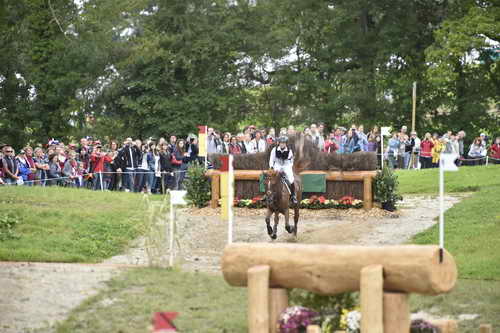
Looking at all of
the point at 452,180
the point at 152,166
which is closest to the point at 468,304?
the point at 152,166

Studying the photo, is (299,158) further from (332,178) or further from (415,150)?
(415,150)

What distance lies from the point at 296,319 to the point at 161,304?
3.04 m

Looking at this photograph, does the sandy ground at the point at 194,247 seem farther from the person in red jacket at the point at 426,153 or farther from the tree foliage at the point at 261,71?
the tree foliage at the point at 261,71

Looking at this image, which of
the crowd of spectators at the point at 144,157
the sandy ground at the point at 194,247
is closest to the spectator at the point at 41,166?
the crowd of spectators at the point at 144,157

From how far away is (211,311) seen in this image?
1180cm

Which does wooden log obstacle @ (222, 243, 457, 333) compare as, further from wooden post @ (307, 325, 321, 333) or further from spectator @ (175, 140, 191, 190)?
A: spectator @ (175, 140, 191, 190)

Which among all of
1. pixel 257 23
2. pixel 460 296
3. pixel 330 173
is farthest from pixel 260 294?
pixel 257 23

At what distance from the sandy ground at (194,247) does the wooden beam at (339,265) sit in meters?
2.66

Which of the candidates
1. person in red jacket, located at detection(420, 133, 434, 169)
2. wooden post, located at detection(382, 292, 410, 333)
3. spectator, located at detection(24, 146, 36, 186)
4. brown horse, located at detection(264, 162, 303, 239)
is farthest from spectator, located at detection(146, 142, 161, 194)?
wooden post, located at detection(382, 292, 410, 333)

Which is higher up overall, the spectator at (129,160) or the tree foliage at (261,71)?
the tree foliage at (261,71)

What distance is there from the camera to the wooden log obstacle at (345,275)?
8.80 meters

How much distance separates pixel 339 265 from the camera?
9.34 meters

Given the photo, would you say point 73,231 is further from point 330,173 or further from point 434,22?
point 434,22

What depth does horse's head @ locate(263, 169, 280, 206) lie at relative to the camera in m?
19.7
